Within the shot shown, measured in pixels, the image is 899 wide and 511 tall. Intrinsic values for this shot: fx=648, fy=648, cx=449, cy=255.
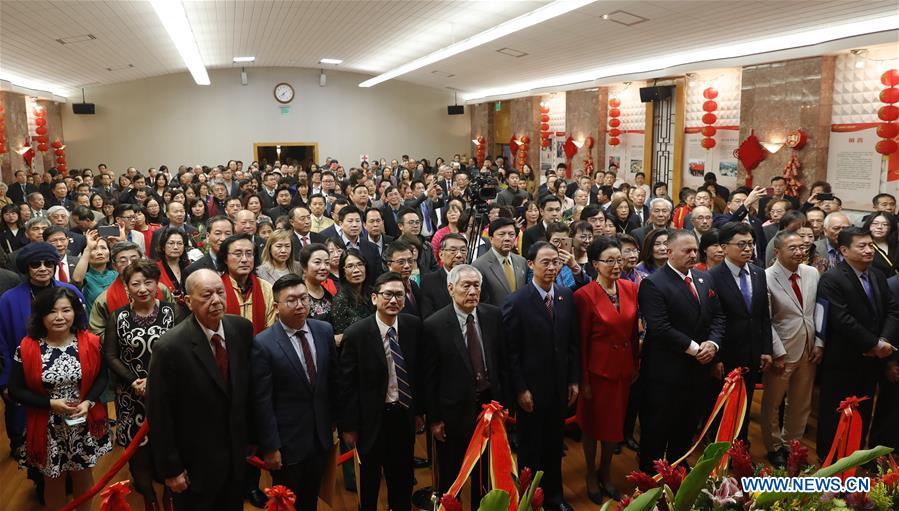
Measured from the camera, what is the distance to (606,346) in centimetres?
386

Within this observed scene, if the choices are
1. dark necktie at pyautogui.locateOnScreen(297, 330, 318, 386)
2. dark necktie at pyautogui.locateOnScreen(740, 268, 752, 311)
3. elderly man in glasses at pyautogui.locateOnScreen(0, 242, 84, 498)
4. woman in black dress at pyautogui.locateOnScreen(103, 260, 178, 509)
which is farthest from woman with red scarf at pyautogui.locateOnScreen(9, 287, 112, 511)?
dark necktie at pyautogui.locateOnScreen(740, 268, 752, 311)

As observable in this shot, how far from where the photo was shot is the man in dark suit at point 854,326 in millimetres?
4133

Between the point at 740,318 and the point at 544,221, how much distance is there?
8.29ft

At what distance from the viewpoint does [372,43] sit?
1330 centimetres

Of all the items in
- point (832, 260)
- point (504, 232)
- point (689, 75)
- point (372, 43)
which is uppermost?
point (372, 43)

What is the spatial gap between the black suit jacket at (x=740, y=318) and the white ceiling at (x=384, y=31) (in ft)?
15.8

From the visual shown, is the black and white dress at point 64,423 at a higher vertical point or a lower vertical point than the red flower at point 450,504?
lower

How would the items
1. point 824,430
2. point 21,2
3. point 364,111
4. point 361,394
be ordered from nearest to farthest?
point 361,394 → point 824,430 → point 21,2 → point 364,111

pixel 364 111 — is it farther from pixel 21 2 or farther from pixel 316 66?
pixel 21 2

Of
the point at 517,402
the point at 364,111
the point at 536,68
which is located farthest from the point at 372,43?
the point at 517,402

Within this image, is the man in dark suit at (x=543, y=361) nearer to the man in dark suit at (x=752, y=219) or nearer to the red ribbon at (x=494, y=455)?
the red ribbon at (x=494, y=455)

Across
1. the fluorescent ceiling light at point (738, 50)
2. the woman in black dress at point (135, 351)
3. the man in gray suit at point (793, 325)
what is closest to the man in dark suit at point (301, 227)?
the woman in black dress at point (135, 351)

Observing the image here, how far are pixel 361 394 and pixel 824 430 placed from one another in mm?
3201

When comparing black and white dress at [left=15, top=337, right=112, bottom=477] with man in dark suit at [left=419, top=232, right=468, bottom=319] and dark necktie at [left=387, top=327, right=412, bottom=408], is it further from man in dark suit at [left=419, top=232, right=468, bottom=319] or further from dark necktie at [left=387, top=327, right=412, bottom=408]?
man in dark suit at [left=419, top=232, right=468, bottom=319]
